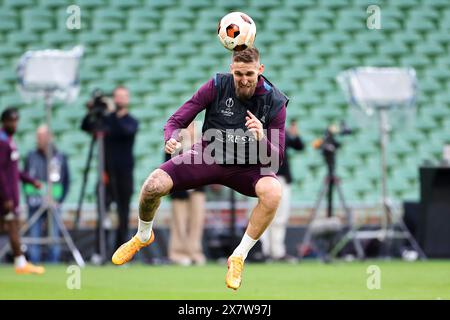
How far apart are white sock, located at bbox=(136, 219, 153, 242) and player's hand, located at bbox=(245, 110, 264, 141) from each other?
4.91 feet

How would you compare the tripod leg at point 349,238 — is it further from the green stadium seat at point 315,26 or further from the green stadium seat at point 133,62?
the green stadium seat at point 133,62

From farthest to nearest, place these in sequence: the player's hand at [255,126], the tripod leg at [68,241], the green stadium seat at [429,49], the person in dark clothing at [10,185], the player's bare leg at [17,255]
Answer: the green stadium seat at [429,49] → the tripod leg at [68,241] → the person in dark clothing at [10,185] → the player's bare leg at [17,255] → the player's hand at [255,126]

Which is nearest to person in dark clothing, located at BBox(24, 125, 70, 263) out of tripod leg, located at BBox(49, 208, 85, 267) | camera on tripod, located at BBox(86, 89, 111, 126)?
tripod leg, located at BBox(49, 208, 85, 267)

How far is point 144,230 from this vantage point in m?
9.35

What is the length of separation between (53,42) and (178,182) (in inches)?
399

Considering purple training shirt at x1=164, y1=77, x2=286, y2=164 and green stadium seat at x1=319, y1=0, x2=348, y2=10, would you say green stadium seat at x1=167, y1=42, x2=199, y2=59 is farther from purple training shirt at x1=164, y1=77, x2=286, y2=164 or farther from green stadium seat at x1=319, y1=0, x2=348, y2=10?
purple training shirt at x1=164, y1=77, x2=286, y2=164

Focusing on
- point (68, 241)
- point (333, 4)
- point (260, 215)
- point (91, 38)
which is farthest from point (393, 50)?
point (260, 215)

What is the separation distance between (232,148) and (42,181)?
7.45 meters

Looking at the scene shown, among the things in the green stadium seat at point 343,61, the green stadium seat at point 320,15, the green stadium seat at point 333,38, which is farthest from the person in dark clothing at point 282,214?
the green stadium seat at point 320,15

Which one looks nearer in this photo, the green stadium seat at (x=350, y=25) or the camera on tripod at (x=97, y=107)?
the camera on tripod at (x=97, y=107)

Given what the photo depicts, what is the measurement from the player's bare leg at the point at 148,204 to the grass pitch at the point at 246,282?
0.44 meters

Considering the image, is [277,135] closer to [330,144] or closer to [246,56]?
[246,56]

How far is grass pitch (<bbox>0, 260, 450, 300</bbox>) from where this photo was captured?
9594mm

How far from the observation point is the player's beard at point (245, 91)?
8891 millimetres
